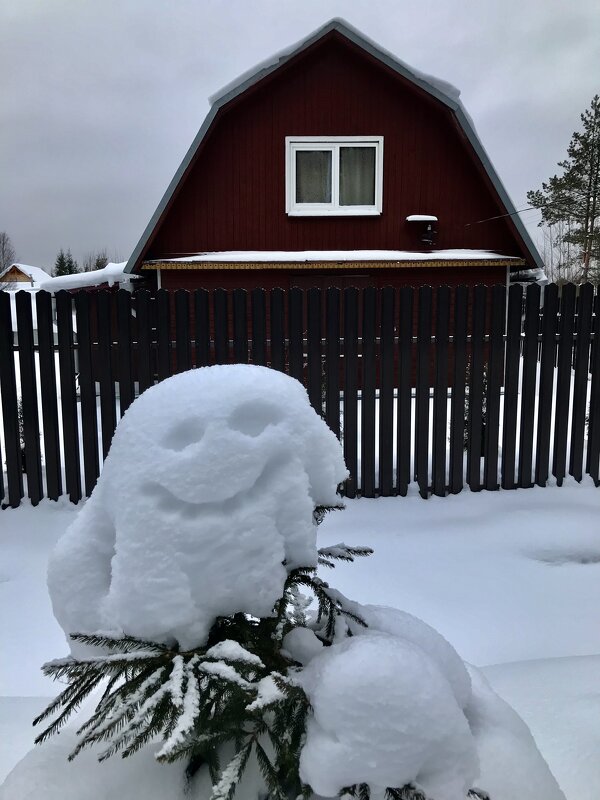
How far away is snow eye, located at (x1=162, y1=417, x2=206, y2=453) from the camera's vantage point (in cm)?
143

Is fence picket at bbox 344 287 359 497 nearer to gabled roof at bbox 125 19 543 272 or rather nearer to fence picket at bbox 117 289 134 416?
fence picket at bbox 117 289 134 416

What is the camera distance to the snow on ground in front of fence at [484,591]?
2312mm

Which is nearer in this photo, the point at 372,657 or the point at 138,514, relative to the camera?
the point at 372,657

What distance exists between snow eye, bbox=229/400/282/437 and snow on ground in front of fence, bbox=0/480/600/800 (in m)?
1.64

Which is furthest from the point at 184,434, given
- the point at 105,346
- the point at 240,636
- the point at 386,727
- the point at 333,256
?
the point at 333,256

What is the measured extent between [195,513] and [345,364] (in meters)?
3.45

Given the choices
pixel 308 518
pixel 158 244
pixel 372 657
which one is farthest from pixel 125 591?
pixel 158 244

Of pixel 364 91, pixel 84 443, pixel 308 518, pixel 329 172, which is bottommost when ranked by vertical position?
pixel 84 443

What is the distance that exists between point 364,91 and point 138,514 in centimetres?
1078

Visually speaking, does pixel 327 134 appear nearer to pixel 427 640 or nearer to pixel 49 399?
pixel 49 399

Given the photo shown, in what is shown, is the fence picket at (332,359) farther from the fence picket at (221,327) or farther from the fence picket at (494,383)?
the fence picket at (494,383)

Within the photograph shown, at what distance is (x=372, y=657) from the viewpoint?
1250 millimetres

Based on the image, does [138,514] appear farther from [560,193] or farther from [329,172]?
[560,193]

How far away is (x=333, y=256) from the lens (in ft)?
34.0
